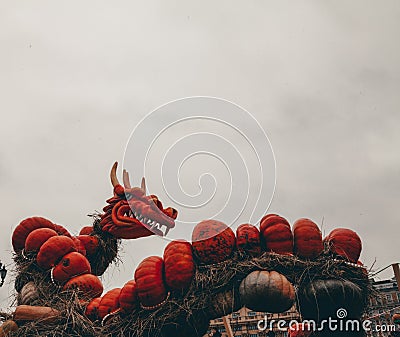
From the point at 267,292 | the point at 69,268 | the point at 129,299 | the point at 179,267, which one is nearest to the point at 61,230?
the point at 69,268

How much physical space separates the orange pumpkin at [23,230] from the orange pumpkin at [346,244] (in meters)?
4.92

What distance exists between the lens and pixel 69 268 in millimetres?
6375

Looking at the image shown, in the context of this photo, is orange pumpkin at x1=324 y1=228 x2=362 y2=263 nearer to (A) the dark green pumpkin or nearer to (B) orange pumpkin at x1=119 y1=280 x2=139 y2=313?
(A) the dark green pumpkin

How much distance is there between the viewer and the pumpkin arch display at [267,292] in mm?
4539

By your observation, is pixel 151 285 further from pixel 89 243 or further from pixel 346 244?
pixel 89 243

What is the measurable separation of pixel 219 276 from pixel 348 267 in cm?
160

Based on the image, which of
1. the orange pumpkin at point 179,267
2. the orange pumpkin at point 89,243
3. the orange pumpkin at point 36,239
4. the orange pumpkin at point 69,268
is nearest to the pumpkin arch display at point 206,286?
the orange pumpkin at point 179,267

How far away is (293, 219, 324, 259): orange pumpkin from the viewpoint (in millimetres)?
4949

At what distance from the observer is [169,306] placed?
488cm

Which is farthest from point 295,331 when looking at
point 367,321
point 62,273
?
point 62,273

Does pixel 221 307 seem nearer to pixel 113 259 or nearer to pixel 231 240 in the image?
pixel 231 240

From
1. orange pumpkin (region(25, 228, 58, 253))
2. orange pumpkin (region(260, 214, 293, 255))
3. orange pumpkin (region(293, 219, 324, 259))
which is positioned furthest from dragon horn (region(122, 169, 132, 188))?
orange pumpkin (region(293, 219, 324, 259))

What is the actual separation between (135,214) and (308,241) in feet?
8.52

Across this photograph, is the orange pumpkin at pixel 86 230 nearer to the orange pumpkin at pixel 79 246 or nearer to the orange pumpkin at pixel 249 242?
the orange pumpkin at pixel 79 246
